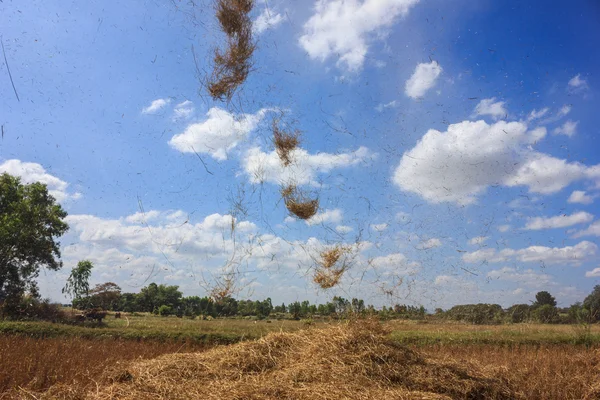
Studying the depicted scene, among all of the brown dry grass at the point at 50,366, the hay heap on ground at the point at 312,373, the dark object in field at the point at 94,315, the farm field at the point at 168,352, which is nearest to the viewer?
the hay heap on ground at the point at 312,373

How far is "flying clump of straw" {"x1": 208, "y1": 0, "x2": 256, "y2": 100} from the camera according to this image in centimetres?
696

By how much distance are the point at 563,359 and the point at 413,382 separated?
31.0 ft

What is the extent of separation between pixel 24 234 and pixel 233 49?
2793 cm

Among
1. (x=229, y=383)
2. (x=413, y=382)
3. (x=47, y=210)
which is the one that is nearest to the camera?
(x=229, y=383)

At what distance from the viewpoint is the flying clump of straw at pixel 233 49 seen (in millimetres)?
6957

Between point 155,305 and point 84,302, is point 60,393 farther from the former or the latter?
point 155,305

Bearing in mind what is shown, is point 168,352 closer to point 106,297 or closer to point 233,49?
point 233,49

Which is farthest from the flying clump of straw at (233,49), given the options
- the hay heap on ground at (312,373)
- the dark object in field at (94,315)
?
the dark object in field at (94,315)

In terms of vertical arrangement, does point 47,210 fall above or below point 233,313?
above

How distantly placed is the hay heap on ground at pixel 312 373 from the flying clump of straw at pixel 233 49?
406 centimetres

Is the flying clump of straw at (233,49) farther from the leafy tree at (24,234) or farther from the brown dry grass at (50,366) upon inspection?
the leafy tree at (24,234)

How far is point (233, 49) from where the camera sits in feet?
23.1

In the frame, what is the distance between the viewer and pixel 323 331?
6590mm

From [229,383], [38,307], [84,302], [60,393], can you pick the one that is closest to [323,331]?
[229,383]
